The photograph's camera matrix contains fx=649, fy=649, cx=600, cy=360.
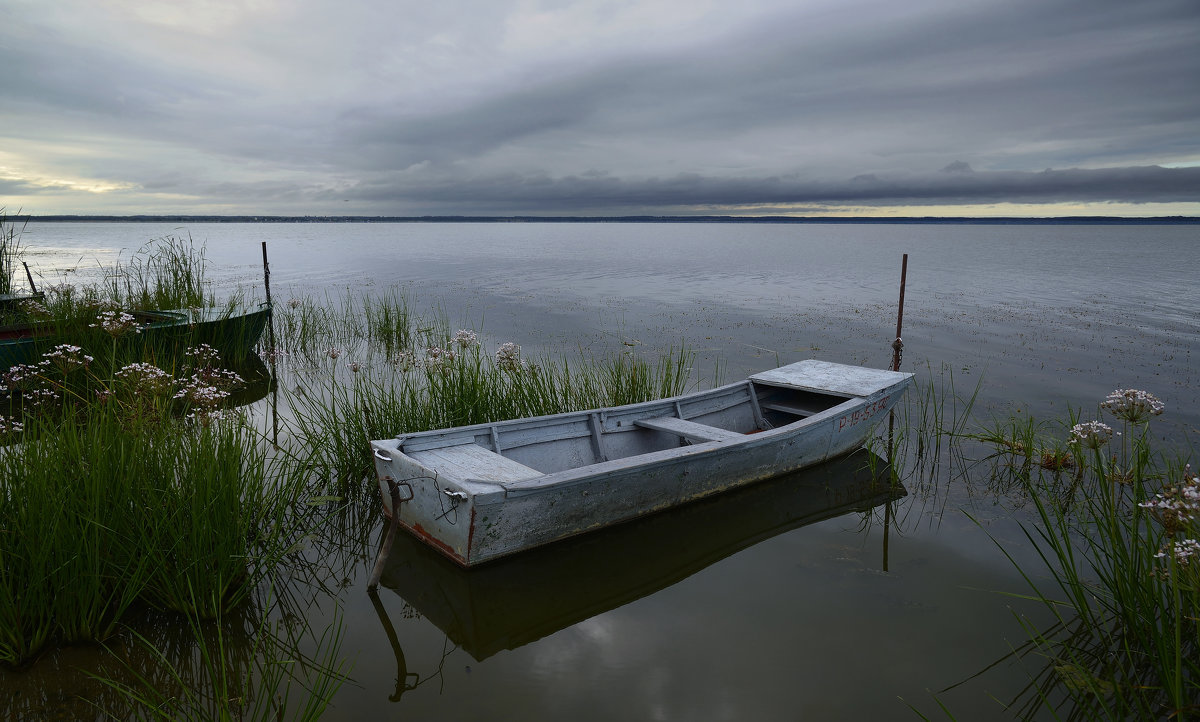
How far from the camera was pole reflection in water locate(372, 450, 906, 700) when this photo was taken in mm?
4191

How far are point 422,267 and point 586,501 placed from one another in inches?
1242

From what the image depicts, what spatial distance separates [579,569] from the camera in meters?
4.78

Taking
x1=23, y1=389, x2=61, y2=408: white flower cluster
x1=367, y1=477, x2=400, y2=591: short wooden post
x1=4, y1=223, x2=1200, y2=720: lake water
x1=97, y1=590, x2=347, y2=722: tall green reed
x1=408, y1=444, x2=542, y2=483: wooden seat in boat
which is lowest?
x1=4, y1=223, x2=1200, y2=720: lake water

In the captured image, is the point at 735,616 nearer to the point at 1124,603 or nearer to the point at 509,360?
the point at 1124,603

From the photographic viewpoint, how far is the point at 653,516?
18.1ft

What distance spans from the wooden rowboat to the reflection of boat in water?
17 centimetres

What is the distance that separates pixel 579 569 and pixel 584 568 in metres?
0.04

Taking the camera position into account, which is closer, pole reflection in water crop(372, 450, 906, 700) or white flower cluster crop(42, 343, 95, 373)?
pole reflection in water crop(372, 450, 906, 700)

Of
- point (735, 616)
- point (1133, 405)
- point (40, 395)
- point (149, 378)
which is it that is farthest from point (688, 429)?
point (40, 395)

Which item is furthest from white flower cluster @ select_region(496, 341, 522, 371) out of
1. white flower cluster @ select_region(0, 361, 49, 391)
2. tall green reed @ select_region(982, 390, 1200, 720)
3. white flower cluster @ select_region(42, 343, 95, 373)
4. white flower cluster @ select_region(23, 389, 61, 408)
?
tall green reed @ select_region(982, 390, 1200, 720)

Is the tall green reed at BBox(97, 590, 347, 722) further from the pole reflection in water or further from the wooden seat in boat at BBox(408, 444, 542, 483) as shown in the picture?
the wooden seat in boat at BBox(408, 444, 542, 483)

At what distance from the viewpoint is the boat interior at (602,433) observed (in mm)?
4902

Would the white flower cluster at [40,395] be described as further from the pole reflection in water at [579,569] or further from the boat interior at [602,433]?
the pole reflection in water at [579,569]

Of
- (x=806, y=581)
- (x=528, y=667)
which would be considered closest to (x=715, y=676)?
(x=528, y=667)
